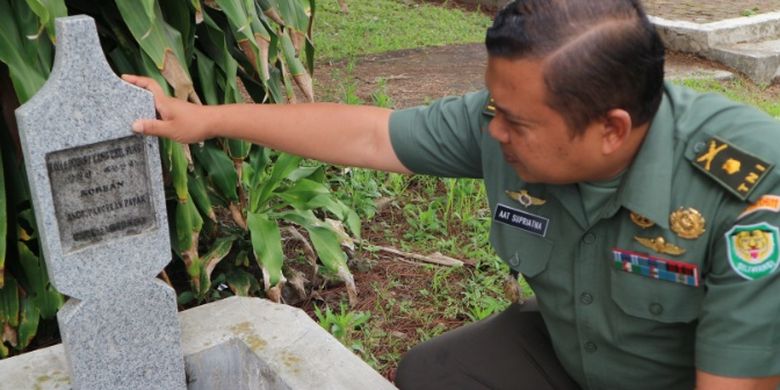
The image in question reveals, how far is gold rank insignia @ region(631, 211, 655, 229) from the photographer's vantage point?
1.73 meters

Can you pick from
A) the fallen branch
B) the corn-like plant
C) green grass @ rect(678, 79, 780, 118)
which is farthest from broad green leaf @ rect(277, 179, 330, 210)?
green grass @ rect(678, 79, 780, 118)

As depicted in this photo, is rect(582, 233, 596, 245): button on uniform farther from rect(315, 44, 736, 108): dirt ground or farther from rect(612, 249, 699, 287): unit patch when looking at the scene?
rect(315, 44, 736, 108): dirt ground

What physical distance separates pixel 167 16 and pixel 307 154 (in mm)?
615

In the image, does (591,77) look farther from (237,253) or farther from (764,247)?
(237,253)

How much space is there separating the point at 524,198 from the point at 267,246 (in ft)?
3.08

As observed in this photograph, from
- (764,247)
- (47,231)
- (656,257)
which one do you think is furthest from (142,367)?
(764,247)

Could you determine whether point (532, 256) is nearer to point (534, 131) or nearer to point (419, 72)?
point (534, 131)

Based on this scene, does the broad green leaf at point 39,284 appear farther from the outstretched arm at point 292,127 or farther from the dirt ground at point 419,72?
the dirt ground at point 419,72

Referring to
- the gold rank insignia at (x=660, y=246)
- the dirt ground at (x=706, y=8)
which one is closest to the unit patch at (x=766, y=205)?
the gold rank insignia at (x=660, y=246)

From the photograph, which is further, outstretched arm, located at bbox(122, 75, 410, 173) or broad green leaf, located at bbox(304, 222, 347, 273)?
broad green leaf, located at bbox(304, 222, 347, 273)

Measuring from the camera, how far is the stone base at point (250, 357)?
6.70 ft

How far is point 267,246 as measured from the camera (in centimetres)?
262

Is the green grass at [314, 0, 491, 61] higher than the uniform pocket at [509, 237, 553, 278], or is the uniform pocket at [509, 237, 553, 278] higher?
the uniform pocket at [509, 237, 553, 278]

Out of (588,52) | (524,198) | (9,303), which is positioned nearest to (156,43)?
(9,303)
